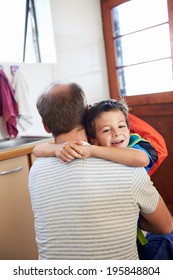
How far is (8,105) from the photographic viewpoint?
176cm

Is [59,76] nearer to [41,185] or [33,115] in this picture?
[33,115]

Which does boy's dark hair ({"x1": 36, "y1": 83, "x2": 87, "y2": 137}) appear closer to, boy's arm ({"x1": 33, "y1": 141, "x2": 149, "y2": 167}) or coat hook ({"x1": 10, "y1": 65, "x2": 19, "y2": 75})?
boy's arm ({"x1": 33, "y1": 141, "x2": 149, "y2": 167})

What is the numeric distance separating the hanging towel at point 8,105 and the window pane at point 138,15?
1.25 m

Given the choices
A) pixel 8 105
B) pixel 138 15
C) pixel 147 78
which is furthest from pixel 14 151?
pixel 138 15

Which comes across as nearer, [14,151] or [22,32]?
[14,151]

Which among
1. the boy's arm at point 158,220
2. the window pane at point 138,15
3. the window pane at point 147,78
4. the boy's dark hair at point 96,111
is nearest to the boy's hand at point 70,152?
the boy's dark hair at point 96,111

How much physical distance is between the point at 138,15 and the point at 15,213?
1913mm

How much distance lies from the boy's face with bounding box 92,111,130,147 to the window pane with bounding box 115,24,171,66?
1500 millimetres

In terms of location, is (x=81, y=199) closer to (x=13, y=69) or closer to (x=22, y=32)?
(x=13, y=69)

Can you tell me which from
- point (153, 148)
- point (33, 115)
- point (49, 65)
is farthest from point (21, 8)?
point (153, 148)

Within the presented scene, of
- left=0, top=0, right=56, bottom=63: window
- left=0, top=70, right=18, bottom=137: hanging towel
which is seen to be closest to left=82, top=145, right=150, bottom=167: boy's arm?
left=0, top=70, right=18, bottom=137: hanging towel

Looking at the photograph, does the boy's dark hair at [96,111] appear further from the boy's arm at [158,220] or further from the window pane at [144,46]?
the window pane at [144,46]

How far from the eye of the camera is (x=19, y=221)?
1.41m
